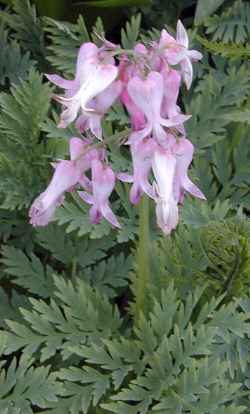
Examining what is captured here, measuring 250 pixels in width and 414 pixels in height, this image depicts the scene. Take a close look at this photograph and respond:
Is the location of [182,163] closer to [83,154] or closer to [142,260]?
[83,154]

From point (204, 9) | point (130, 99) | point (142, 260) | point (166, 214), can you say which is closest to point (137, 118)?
point (130, 99)

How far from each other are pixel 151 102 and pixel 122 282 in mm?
602

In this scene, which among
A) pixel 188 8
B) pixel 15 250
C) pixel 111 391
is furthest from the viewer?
pixel 188 8

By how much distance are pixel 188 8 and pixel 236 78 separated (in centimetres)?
75

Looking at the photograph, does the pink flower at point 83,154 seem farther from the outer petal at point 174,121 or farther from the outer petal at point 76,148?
the outer petal at point 174,121

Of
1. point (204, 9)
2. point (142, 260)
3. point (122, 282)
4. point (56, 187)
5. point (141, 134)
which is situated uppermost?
point (141, 134)

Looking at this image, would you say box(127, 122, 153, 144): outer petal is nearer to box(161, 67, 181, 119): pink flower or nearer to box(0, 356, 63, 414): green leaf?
box(161, 67, 181, 119): pink flower

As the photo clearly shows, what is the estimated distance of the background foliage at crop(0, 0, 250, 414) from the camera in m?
Result: 1.21

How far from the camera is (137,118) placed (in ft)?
3.17

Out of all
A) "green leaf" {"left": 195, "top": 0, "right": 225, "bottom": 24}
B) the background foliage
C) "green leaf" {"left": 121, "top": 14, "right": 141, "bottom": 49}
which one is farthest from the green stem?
"green leaf" {"left": 195, "top": 0, "right": 225, "bottom": 24}

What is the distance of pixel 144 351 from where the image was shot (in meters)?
1.25

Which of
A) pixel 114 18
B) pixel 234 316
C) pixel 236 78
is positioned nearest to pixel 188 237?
pixel 234 316

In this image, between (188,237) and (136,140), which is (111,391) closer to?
(188,237)

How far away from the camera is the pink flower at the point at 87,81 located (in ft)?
2.93
